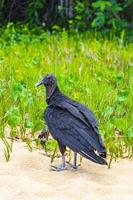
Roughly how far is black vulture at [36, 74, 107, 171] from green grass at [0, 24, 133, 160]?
43cm

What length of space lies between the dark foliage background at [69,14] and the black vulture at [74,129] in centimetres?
526

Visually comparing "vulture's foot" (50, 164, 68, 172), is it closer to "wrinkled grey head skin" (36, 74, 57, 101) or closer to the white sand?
the white sand

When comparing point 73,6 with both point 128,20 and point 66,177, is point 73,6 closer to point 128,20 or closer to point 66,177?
point 128,20

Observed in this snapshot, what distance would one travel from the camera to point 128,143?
523cm

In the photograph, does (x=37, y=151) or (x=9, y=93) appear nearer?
(x=37, y=151)

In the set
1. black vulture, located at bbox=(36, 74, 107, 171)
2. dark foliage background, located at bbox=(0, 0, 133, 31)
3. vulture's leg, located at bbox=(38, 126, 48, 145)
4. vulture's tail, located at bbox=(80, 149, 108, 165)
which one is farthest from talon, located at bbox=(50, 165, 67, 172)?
dark foliage background, located at bbox=(0, 0, 133, 31)

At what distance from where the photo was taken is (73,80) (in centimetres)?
670

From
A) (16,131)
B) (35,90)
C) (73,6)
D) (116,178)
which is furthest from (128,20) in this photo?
(116,178)

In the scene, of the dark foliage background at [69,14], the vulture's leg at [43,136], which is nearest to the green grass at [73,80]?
the vulture's leg at [43,136]

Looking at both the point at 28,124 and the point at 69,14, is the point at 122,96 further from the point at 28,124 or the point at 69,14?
the point at 69,14

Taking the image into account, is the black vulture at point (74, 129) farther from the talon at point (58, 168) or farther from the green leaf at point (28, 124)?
the green leaf at point (28, 124)

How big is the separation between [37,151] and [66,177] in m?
0.58

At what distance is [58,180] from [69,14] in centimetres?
711

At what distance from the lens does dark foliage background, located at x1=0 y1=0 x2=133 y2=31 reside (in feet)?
33.3
